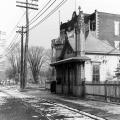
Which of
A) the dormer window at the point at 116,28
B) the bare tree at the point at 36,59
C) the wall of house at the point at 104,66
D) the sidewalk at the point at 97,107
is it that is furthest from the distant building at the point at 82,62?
the bare tree at the point at 36,59

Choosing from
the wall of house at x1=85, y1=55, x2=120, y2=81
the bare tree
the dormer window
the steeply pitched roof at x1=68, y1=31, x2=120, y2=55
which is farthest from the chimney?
the bare tree

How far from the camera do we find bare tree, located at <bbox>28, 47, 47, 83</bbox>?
3250 inches

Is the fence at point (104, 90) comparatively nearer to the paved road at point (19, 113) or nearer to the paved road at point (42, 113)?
the paved road at point (42, 113)

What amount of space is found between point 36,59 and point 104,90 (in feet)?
222

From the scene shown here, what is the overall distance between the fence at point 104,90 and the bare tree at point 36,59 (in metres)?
58.5

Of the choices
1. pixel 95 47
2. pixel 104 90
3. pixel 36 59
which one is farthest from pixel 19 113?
pixel 36 59

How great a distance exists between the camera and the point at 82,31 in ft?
87.1

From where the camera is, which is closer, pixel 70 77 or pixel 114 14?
pixel 70 77

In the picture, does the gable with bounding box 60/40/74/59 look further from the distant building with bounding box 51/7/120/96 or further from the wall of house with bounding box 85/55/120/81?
the wall of house with bounding box 85/55/120/81

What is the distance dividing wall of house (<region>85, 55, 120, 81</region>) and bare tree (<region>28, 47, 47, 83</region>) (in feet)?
180

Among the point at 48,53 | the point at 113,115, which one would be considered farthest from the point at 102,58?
the point at 48,53

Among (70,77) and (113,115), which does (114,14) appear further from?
(113,115)

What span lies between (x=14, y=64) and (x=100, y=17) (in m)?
56.0

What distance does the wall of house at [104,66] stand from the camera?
26.3 m
